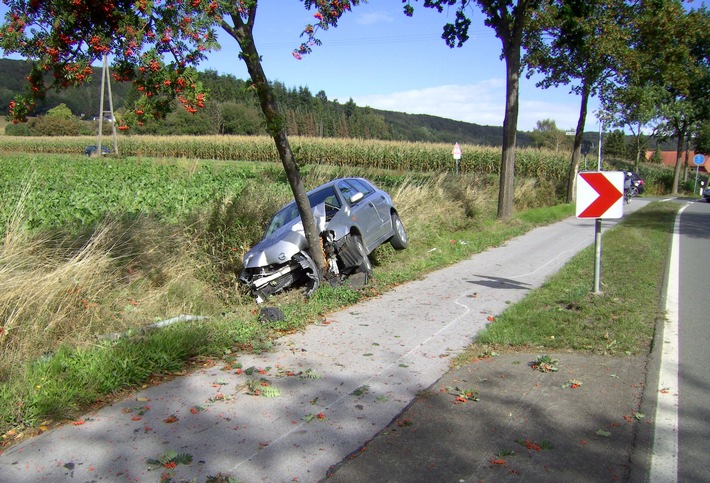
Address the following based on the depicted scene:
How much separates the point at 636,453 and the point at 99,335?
4.86 m

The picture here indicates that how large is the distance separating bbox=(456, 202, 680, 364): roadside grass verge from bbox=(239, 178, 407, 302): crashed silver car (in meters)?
2.83

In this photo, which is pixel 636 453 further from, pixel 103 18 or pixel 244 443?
pixel 103 18

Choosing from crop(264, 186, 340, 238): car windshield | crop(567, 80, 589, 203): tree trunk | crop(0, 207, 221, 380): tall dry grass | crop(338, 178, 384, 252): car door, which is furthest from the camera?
crop(567, 80, 589, 203): tree trunk

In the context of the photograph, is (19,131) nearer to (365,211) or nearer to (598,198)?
(365,211)

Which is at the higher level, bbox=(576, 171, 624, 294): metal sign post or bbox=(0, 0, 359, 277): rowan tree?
bbox=(0, 0, 359, 277): rowan tree

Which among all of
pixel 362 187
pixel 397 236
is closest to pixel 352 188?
pixel 362 187

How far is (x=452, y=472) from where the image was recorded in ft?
12.2

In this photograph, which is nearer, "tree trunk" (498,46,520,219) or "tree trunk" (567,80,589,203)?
"tree trunk" (498,46,520,219)

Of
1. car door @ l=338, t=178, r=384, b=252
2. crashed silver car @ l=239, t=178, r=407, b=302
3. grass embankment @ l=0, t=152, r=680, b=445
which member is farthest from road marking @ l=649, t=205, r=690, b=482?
car door @ l=338, t=178, r=384, b=252

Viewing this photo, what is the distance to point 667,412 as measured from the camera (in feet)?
15.0

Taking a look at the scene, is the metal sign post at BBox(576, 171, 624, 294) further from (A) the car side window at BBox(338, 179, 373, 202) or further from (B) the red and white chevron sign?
(A) the car side window at BBox(338, 179, 373, 202)

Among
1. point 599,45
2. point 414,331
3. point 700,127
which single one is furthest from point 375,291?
point 700,127

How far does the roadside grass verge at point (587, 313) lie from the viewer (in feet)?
20.6

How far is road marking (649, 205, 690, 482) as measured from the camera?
3738mm
